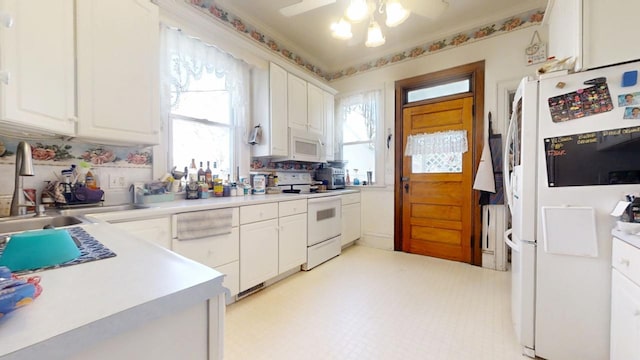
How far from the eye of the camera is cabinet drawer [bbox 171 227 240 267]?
1735mm

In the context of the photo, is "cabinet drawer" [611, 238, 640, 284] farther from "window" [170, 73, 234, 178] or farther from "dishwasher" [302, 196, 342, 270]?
"window" [170, 73, 234, 178]

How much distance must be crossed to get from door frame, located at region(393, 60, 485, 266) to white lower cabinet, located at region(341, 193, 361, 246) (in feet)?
1.77

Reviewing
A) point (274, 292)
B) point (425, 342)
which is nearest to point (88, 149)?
point (274, 292)

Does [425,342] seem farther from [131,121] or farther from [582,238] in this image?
[131,121]

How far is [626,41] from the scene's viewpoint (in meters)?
1.32

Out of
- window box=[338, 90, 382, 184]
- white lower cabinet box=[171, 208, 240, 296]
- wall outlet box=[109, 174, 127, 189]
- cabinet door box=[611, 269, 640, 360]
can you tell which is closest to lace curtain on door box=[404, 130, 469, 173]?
window box=[338, 90, 382, 184]

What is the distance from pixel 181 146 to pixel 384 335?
7.48ft

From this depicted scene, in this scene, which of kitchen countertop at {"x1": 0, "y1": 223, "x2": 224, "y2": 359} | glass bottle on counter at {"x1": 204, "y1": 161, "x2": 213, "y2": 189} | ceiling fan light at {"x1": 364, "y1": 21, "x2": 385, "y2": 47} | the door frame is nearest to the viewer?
kitchen countertop at {"x1": 0, "y1": 223, "x2": 224, "y2": 359}

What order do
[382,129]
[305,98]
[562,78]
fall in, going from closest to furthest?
[562,78]
[305,98]
[382,129]

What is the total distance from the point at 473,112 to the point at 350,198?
1843 mm

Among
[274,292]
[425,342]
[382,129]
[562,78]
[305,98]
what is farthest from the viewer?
[382,129]

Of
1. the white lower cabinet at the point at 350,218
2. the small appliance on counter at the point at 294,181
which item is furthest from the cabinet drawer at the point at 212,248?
the white lower cabinet at the point at 350,218

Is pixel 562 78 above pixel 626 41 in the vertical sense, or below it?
below

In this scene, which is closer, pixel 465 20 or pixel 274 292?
pixel 274 292
